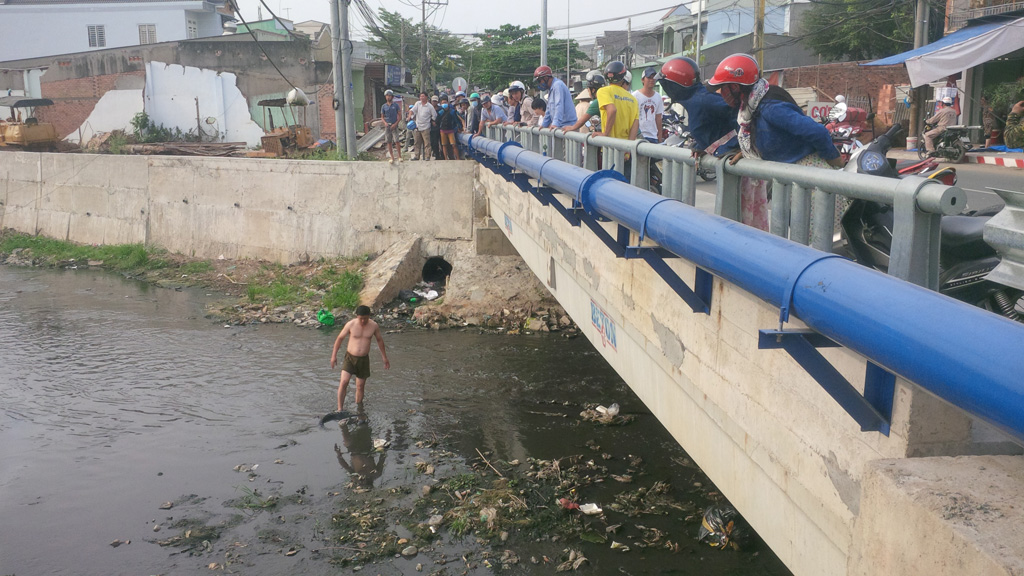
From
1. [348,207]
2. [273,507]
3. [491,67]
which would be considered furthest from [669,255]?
[491,67]

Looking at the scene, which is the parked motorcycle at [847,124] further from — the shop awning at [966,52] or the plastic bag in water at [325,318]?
the shop awning at [966,52]

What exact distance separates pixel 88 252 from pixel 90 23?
32249 millimetres

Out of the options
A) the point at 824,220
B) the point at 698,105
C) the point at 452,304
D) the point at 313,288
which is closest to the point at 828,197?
the point at 824,220

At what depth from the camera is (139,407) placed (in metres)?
11.0

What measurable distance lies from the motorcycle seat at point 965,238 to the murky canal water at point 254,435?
11.5 feet

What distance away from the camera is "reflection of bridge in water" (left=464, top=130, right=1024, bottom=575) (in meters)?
2.02

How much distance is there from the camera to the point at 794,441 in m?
3.64

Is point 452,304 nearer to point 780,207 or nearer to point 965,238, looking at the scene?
point 780,207

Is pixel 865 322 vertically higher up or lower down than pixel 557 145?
lower down

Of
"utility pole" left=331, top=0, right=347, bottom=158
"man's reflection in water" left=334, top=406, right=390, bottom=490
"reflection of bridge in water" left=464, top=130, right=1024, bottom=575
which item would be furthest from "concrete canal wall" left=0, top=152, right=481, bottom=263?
"reflection of bridge in water" left=464, top=130, right=1024, bottom=575

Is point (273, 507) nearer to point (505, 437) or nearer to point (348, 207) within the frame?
point (505, 437)

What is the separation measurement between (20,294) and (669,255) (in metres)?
18.3

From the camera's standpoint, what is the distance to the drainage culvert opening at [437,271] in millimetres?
16875

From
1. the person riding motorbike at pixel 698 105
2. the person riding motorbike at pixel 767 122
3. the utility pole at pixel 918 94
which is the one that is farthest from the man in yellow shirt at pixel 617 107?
the utility pole at pixel 918 94
